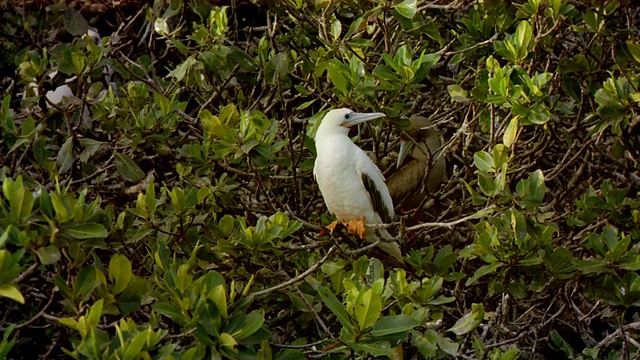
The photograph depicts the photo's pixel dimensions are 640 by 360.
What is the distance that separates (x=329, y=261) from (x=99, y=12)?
8.81 feet

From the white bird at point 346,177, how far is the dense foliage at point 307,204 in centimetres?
9

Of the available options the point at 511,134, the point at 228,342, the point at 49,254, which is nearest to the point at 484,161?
the point at 511,134

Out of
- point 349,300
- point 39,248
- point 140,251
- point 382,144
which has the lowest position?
point 382,144

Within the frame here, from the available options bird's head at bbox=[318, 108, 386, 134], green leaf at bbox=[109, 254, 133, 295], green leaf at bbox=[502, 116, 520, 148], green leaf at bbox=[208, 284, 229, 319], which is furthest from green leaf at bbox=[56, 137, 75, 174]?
green leaf at bbox=[502, 116, 520, 148]

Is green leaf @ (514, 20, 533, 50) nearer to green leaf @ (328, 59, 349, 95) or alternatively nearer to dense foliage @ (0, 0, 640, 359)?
dense foliage @ (0, 0, 640, 359)

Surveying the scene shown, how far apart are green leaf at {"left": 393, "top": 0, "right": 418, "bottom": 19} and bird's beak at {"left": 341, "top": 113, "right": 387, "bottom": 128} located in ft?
1.17

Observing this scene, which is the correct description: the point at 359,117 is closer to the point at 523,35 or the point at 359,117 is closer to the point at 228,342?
the point at 523,35

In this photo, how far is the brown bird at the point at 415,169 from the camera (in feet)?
14.3

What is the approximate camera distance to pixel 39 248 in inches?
95.3

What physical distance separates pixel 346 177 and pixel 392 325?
1423mm

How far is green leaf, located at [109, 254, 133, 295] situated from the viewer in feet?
8.49

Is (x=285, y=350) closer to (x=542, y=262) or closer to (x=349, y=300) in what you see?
(x=349, y=300)

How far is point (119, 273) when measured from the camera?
2600mm

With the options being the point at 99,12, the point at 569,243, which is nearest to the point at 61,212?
the point at 569,243
